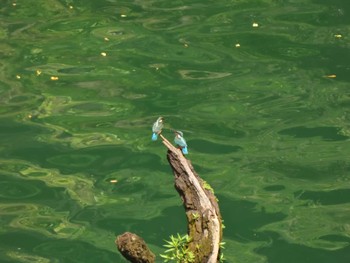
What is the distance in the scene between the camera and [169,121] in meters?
6.83

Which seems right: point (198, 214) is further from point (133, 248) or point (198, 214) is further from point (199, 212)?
point (133, 248)

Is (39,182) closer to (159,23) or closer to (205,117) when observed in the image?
(205,117)

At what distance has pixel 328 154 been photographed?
21.4 ft

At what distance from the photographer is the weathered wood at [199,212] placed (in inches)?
132

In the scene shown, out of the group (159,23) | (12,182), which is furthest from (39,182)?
(159,23)

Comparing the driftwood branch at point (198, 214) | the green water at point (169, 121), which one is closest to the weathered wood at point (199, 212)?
the driftwood branch at point (198, 214)

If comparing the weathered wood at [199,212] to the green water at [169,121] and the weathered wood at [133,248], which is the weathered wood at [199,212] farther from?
the green water at [169,121]

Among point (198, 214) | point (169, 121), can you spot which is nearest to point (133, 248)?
point (198, 214)

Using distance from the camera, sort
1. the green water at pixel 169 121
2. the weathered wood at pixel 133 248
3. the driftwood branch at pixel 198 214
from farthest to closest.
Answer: the green water at pixel 169 121 → the driftwood branch at pixel 198 214 → the weathered wood at pixel 133 248

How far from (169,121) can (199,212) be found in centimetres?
342

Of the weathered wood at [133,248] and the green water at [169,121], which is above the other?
the weathered wood at [133,248]

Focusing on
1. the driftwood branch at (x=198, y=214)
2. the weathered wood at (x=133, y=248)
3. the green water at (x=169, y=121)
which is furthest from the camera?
the green water at (x=169, y=121)

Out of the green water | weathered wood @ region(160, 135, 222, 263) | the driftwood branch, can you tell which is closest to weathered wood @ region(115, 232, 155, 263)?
the driftwood branch

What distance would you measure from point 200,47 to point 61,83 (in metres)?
1.31
